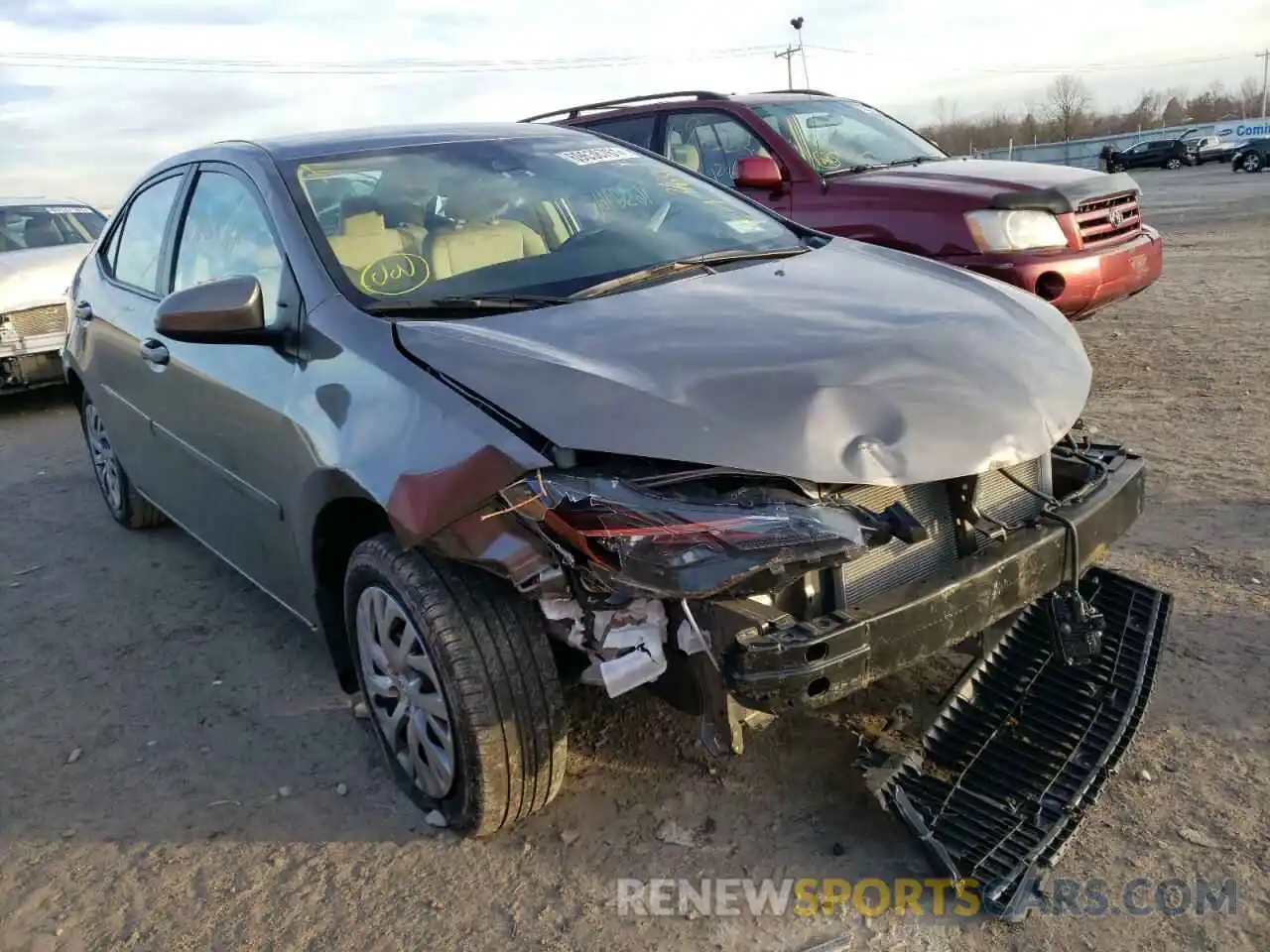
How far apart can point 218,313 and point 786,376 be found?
61.9 inches

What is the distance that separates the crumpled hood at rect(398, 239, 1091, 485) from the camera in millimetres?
2240

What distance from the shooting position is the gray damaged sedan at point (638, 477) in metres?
2.22

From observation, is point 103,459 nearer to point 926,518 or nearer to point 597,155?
point 597,155

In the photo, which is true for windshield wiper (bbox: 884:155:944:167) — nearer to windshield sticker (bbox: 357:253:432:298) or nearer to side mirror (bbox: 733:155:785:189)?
side mirror (bbox: 733:155:785:189)

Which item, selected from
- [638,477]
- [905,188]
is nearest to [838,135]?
[905,188]

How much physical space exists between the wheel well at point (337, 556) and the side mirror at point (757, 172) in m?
4.25

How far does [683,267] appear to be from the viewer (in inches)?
126

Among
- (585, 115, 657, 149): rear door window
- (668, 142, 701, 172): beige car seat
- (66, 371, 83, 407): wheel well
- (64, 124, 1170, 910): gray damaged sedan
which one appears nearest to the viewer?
(64, 124, 1170, 910): gray damaged sedan

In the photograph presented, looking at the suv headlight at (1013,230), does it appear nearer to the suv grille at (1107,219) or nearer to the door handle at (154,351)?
the suv grille at (1107,219)

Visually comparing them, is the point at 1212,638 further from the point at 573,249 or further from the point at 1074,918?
the point at 573,249

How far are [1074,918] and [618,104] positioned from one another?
A: 6409 mm

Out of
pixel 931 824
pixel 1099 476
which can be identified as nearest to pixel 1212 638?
pixel 1099 476

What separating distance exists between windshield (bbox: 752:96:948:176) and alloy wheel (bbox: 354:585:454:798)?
15.9 feet

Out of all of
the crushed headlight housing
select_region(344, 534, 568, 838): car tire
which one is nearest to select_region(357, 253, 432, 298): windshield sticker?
select_region(344, 534, 568, 838): car tire
